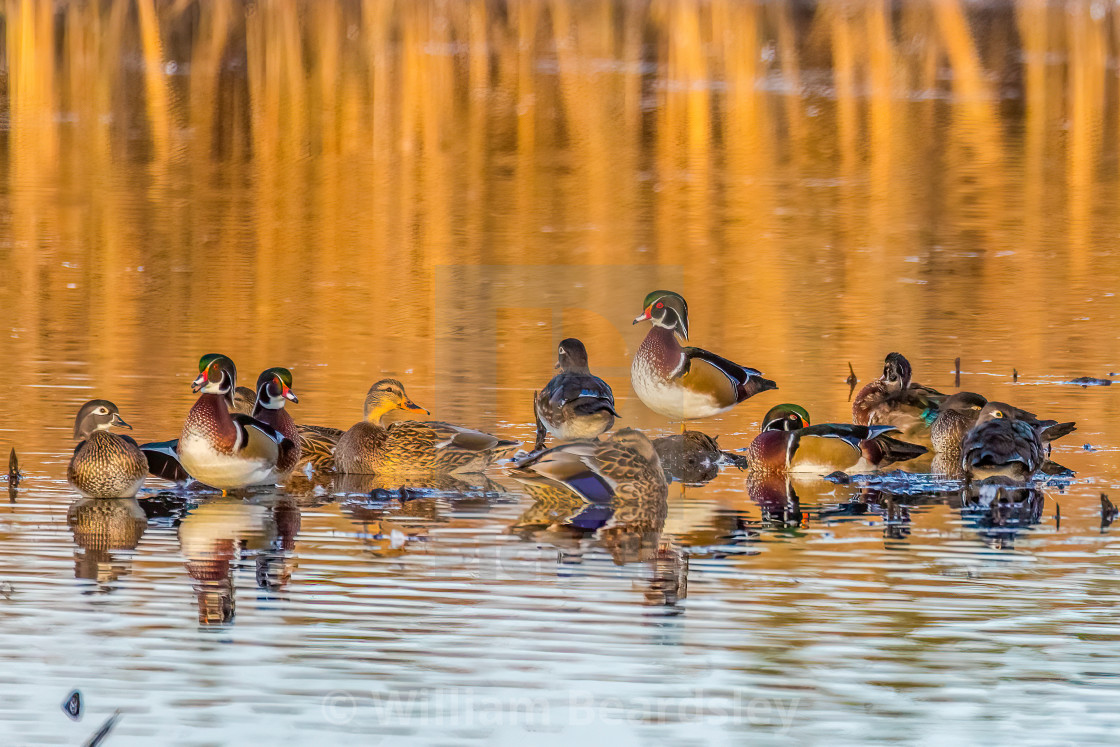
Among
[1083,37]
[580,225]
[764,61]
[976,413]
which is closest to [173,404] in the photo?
[976,413]

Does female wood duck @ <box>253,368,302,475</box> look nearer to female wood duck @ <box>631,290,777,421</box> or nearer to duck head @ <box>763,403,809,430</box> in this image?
female wood duck @ <box>631,290,777,421</box>

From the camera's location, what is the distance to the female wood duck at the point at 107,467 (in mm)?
9156

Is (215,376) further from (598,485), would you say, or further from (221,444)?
(598,485)

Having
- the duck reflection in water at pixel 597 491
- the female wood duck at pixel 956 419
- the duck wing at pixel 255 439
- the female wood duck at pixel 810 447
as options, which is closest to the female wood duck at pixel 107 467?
the duck wing at pixel 255 439

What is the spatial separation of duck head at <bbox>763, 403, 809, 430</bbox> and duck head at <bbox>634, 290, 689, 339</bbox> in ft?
5.36

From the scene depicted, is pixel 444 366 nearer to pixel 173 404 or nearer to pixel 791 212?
pixel 173 404

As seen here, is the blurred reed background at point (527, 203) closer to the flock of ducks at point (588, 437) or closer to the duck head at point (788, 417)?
the flock of ducks at point (588, 437)

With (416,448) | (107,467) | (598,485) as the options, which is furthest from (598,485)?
(107,467)

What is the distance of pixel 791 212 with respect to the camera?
22094 mm

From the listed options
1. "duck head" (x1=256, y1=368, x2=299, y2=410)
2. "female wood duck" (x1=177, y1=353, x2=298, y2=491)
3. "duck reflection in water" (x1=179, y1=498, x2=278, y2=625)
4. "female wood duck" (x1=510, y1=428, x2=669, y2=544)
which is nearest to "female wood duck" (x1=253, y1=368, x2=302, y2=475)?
"duck head" (x1=256, y1=368, x2=299, y2=410)

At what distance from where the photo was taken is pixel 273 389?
34.2ft

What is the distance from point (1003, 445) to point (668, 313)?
275 centimetres

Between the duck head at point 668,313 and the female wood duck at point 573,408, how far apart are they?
0.90 m

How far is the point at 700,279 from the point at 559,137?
42.5 ft
